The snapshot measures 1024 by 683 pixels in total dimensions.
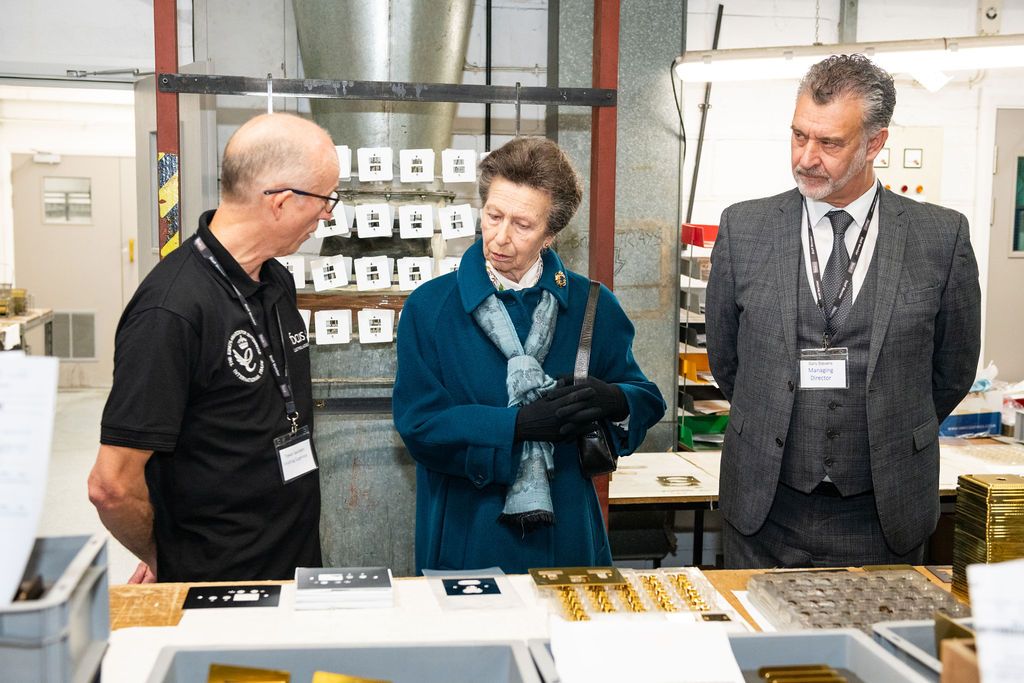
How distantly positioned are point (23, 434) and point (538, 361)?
1366mm

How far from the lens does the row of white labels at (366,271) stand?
347 centimetres

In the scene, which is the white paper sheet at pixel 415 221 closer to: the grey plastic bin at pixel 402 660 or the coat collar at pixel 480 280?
the coat collar at pixel 480 280

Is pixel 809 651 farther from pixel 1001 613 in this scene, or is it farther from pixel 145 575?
pixel 145 575

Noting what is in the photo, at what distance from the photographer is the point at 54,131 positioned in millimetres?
Answer: 10523

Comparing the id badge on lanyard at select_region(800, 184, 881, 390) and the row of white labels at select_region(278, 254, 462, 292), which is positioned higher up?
the row of white labels at select_region(278, 254, 462, 292)

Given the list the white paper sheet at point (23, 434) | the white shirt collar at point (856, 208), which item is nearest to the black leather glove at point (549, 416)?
the white shirt collar at point (856, 208)

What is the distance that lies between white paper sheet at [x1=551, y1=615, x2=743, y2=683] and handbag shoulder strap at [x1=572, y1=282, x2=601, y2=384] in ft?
3.37

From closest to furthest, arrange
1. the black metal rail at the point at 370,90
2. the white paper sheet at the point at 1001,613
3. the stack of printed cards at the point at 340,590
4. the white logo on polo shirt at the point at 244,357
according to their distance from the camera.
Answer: the white paper sheet at the point at 1001,613, the stack of printed cards at the point at 340,590, the white logo on polo shirt at the point at 244,357, the black metal rail at the point at 370,90

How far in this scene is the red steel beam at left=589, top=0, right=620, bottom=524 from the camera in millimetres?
3326

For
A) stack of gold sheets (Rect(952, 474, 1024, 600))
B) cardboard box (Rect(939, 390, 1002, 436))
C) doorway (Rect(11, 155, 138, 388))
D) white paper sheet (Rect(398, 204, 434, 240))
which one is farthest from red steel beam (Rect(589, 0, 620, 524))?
doorway (Rect(11, 155, 138, 388))

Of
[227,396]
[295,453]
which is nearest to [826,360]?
[295,453]

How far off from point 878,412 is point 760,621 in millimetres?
741

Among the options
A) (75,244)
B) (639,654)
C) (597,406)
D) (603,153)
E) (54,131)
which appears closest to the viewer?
(639,654)

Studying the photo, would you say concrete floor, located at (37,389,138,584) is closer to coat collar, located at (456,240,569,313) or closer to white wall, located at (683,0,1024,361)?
coat collar, located at (456,240,569,313)
